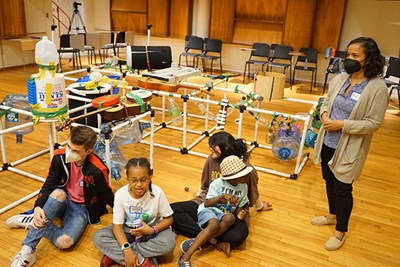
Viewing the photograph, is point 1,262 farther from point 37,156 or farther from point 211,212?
point 37,156

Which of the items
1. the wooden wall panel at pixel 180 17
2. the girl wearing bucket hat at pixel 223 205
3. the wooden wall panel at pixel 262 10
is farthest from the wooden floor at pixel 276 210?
the wooden wall panel at pixel 180 17

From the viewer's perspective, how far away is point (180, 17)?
9023 millimetres

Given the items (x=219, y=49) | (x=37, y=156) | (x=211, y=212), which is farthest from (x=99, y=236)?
(x=219, y=49)

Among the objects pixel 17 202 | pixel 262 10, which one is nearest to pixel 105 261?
pixel 17 202

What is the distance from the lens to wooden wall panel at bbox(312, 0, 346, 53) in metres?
7.29

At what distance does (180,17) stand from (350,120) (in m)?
7.51

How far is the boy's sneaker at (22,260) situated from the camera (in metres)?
2.10

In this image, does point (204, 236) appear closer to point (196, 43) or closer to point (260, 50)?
point (260, 50)

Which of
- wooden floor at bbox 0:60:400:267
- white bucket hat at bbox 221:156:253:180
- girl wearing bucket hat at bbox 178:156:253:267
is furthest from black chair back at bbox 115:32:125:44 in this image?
white bucket hat at bbox 221:156:253:180

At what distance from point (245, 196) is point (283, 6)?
668 cm

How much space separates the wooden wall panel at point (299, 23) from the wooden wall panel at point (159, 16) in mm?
3009

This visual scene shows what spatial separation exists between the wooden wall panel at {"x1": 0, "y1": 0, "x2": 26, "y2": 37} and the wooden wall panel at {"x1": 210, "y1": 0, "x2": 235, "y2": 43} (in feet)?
13.3

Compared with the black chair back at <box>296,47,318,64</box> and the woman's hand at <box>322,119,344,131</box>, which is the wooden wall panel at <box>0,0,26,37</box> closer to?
the black chair back at <box>296,47,318,64</box>

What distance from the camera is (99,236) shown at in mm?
2184
